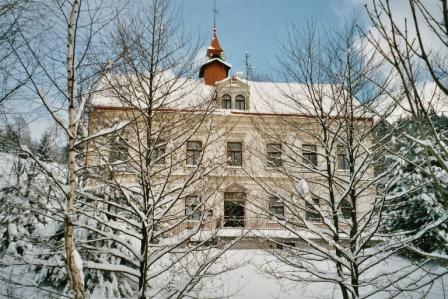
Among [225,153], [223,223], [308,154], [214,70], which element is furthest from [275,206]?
[214,70]

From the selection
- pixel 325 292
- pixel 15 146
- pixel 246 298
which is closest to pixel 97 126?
pixel 15 146

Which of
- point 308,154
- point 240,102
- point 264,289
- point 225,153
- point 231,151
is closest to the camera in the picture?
point 225,153

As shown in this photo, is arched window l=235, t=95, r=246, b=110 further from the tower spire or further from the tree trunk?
the tree trunk

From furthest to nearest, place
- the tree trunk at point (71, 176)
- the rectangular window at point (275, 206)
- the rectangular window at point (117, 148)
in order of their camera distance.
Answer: the rectangular window at point (275, 206) < the rectangular window at point (117, 148) < the tree trunk at point (71, 176)

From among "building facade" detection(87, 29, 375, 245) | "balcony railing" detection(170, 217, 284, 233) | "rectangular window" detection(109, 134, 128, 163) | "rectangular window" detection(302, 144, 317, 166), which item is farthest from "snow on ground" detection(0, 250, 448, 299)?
"rectangular window" detection(109, 134, 128, 163)

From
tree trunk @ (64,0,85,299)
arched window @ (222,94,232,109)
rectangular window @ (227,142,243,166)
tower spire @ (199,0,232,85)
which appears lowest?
tree trunk @ (64,0,85,299)

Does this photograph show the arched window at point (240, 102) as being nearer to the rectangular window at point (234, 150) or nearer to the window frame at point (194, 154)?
the rectangular window at point (234, 150)

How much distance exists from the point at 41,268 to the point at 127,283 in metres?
2.43

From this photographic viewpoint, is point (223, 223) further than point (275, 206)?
No

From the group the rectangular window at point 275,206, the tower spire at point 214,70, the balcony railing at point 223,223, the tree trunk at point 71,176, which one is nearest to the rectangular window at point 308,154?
the rectangular window at point 275,206

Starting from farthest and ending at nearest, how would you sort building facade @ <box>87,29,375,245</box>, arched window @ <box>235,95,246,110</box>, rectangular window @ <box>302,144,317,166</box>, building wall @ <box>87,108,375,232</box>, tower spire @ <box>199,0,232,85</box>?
tower spire @ <box>199,0,232,85</box>
arched window @ <box>235,95,246,110</box>
rectangular window @ <box>302,144,317,166</box>
building wall @ <box>87,108,375,232</box>
building facade @ <box>87,29,375,245</box>

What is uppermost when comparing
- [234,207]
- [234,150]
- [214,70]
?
[214,70]

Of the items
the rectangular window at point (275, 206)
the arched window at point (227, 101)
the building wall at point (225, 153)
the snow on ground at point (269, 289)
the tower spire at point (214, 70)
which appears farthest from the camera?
the tower spire at point (214, 70)

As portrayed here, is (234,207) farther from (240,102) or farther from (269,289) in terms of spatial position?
(240,102)
